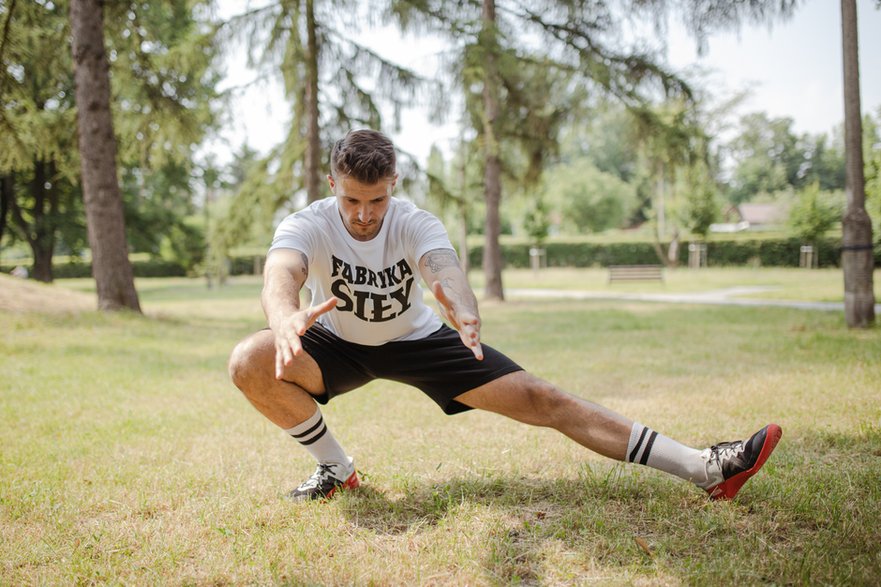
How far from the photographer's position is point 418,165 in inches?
500

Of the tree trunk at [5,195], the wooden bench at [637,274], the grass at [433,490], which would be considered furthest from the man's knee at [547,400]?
the tree trunk at [5,195]

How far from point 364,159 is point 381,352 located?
965mm

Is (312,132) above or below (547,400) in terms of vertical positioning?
above

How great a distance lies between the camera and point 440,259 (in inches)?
114

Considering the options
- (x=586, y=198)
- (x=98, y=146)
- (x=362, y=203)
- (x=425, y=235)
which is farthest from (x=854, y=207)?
(x=586, y=198)

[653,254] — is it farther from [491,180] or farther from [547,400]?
[547,400]

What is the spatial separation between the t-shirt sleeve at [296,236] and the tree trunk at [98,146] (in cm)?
937

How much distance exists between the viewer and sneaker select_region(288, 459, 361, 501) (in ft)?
10.3

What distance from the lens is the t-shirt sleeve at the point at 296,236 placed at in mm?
2879

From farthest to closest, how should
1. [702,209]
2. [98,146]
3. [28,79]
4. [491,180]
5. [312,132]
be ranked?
[702,209], [28,79], [491,180], [312,132], [98,146]

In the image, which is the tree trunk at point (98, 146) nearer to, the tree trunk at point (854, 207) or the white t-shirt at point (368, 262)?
the white t-shirt at point (368, 262)

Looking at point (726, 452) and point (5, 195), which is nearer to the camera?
point (726, 452)

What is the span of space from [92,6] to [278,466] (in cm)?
1056

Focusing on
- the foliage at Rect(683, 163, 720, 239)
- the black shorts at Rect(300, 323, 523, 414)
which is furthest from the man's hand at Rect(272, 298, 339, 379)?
the foliage at Rect(683, 163, 720, 239)
